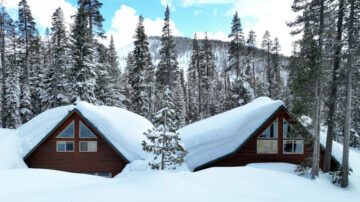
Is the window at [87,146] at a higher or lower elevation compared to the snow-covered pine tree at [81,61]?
lower

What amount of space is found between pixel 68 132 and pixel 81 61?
9022 millimetres

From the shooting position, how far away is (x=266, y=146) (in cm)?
1686

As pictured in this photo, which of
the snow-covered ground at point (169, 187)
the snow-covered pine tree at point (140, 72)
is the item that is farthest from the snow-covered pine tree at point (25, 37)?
the snow-covered ground at point (169, 187)

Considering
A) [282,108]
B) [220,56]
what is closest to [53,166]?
[282,108]

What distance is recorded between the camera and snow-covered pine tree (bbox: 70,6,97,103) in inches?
904

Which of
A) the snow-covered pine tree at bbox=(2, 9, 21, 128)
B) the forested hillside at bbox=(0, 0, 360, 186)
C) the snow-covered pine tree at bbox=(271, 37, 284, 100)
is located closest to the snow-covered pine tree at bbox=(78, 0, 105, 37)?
the forested hillside at bbox=(0, 0, 360, 186)

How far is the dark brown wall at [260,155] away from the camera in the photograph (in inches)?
655

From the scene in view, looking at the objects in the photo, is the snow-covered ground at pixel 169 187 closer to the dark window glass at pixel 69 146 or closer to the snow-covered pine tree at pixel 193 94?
the dark window glass at pixel 69 146

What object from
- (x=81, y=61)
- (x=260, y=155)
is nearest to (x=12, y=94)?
(x=81, y=61)

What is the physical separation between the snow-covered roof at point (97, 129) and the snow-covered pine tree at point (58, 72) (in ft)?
31.5

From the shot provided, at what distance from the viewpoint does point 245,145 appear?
1672 centimetres

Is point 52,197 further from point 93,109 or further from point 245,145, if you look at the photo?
point 245,145

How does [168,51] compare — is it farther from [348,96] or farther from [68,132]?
[348,96]

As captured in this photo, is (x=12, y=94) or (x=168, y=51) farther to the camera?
(x=168, y=51)
